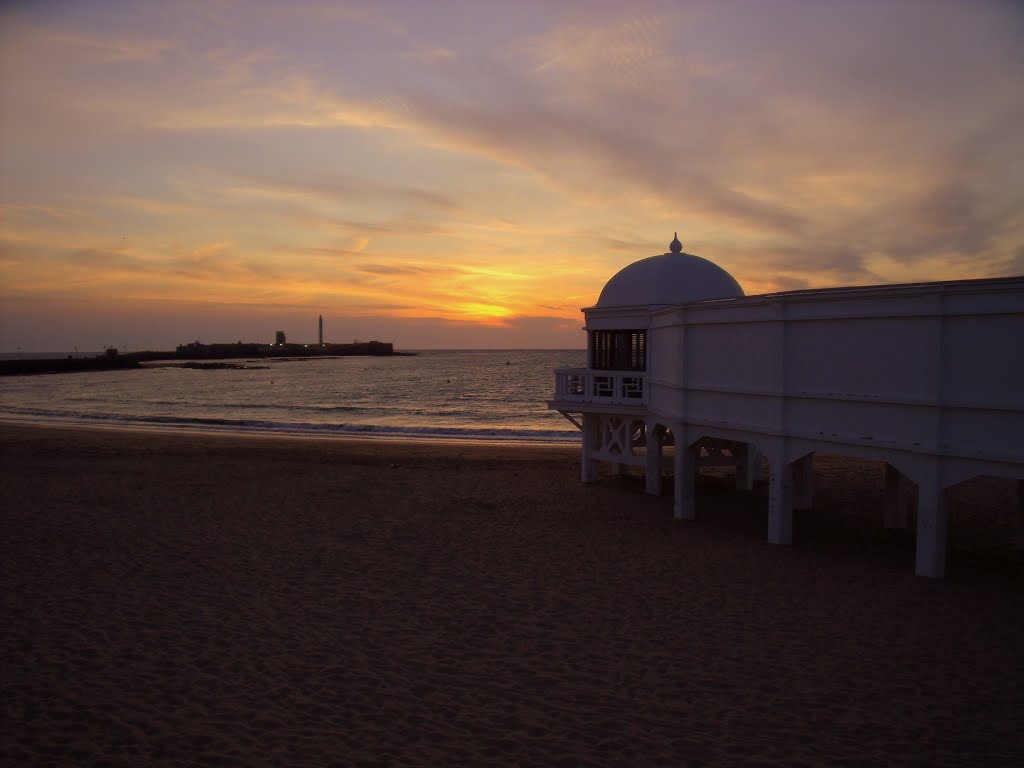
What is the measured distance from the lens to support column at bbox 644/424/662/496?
17.2 meters

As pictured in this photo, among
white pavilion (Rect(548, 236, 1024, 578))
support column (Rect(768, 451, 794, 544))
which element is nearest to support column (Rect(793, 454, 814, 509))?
white pavilion (Rect(548, 236, 1024, 578))

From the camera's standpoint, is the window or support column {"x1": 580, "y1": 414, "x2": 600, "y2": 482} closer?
the window

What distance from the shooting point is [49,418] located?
146 ft

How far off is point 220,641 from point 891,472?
1254 centimetres

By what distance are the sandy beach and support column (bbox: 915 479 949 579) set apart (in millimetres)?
311

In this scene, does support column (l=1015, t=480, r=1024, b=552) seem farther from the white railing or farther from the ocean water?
the ocean water

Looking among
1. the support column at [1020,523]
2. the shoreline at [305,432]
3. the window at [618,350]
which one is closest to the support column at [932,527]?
the support column at [1020,523]

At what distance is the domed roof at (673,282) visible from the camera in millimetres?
17516

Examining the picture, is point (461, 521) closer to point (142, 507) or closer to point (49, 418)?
point (142, 507)

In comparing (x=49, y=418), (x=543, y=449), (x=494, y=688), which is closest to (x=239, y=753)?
(x=494, y=688)

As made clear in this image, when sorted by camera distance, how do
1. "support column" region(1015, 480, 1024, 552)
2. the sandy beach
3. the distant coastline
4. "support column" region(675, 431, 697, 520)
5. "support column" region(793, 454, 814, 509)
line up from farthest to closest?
1. the distant coastline
2. "support column" region(793, 454, 814, 509)
3. "support column" region(675, 431, 697, 520)
4. "support column" region(1015, 480, 1024, 552)
5. the sandy beach

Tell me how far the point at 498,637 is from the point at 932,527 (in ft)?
21.1

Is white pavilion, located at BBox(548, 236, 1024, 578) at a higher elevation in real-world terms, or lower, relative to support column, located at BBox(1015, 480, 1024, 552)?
higher

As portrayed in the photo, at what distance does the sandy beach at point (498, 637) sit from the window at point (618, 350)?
373cm
